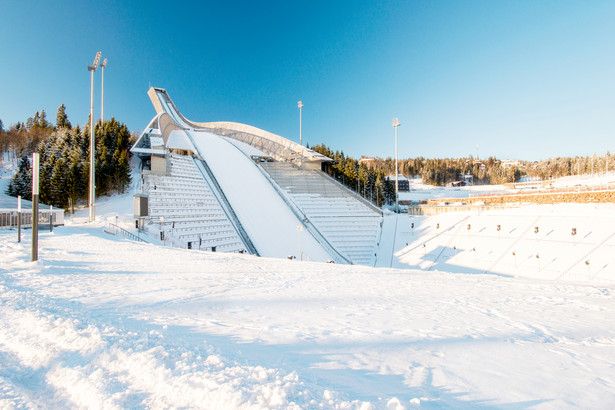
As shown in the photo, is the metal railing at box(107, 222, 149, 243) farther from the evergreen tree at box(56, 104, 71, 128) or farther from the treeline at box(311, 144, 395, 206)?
the evergreen tree at box(56, 104, 71, 128)

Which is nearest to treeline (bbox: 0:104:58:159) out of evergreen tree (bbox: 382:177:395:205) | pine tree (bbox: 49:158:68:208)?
pine tree (bbox: 49:158:68:208)

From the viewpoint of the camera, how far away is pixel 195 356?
245cm

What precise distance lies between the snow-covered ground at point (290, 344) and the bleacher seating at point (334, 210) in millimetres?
14062

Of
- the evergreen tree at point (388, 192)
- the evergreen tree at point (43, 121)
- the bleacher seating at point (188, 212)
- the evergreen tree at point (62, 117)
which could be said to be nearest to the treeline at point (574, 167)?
the evergreen tree at point (388, 192)

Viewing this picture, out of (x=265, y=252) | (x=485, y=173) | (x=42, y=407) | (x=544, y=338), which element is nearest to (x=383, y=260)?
(x=265, y=252)

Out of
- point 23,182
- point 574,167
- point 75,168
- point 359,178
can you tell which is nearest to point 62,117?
point 23,182

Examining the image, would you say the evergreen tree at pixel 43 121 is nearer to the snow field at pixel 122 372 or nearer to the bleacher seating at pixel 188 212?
the bleacher seating at pixel 188 212

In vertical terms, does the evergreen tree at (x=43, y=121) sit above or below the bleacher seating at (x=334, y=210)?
above

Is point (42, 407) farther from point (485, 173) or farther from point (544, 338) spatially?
point (485, 173)

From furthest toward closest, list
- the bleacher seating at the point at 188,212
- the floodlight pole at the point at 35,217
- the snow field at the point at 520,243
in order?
the bleacher seating at the point at 188,212, the snow field at the point at 520,243, the floodlight pole at the point at 35,217

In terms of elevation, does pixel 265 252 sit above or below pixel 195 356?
below

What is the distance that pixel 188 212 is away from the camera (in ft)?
61.4

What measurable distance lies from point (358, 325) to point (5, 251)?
9985mm

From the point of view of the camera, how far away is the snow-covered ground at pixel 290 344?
2051mm
